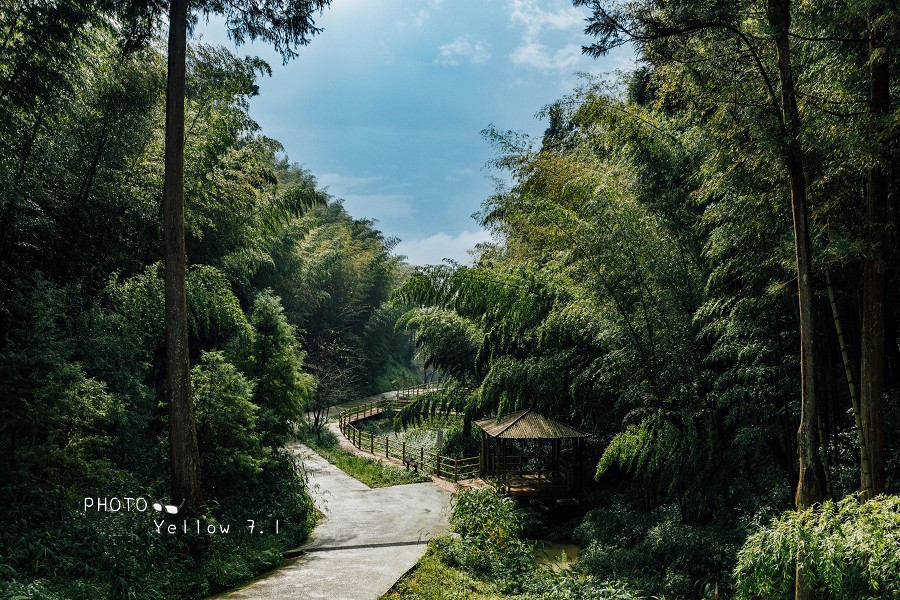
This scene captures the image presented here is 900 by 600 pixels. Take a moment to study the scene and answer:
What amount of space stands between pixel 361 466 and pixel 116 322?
25.6 feet

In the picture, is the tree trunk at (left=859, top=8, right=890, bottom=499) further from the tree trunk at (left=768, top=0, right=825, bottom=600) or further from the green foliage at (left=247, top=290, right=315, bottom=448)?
the green foliage at (left=247, top=290, right=315, bottom=448)

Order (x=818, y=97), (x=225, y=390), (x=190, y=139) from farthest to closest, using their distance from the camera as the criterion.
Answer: (x=190, y=139) < (x=225, y=390) < (x=818, y=97)

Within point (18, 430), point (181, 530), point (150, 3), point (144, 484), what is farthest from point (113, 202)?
point (181, 530)

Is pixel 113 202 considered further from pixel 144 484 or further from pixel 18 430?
pixel 144 484

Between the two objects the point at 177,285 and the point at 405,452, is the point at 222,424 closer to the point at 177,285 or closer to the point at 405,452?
the point at 177,285

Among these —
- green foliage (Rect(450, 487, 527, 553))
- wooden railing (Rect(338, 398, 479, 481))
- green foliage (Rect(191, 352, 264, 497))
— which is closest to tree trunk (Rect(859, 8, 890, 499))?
green foliage (Rect(450, 487, 527, 553))

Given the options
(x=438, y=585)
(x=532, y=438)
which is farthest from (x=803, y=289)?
(x=532, y=438)

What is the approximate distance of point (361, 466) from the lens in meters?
13.7

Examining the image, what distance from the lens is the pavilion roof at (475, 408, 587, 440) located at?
9.65m

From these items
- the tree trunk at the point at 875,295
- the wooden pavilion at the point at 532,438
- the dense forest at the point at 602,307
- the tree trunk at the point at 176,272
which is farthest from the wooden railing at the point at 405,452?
the tree trunk at the point at 875,295

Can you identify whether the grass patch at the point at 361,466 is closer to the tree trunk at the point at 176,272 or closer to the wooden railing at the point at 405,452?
the wooden railing at the point at 405,452

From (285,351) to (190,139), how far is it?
11.2 feet

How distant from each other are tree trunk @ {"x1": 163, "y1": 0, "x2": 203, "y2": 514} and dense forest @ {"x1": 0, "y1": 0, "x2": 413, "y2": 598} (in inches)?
19.2

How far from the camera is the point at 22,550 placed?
187 inches
